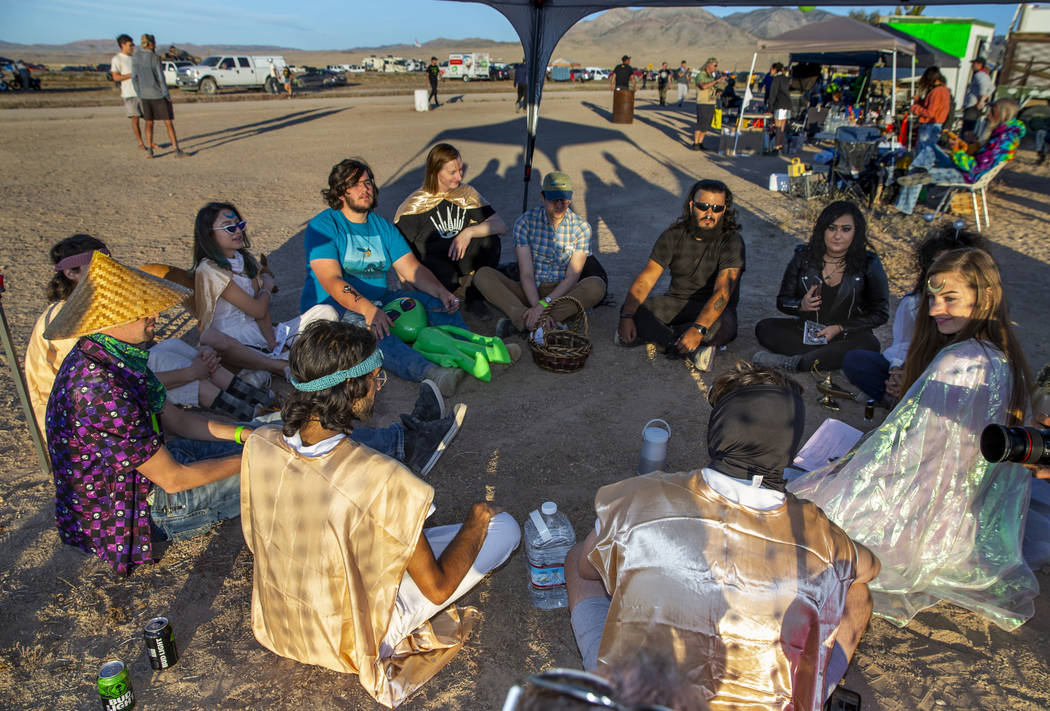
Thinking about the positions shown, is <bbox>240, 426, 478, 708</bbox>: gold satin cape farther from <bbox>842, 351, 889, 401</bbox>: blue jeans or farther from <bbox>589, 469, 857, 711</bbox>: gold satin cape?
<bbox>842, 351, 889, 401</bbox>: blue jeans

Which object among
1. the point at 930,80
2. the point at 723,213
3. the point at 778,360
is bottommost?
the point at 778,360

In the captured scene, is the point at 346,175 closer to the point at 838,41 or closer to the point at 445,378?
the point at 445,378

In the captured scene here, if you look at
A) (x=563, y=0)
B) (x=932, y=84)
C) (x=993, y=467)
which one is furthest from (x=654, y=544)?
(x=932, y=84)

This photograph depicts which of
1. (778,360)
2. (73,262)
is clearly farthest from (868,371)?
(73,262)

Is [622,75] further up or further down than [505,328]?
further up

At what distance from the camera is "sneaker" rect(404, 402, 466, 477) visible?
3688 millimetres

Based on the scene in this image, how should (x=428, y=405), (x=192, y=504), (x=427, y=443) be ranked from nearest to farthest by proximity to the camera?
(x=192, y=504), (x=427, y=443), (x=428, y=405)

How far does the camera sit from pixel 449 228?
5.89m

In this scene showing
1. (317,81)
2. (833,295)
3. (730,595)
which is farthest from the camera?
(317,81)

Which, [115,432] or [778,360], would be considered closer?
[115,432]

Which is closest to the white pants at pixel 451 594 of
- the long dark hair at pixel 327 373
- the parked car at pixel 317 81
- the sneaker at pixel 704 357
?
→ the long dark hair at pixel 327 373

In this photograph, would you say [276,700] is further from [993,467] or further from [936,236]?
[936,236]

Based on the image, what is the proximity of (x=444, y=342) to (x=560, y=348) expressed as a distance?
0.91m

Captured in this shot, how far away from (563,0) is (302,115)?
1655 cm
